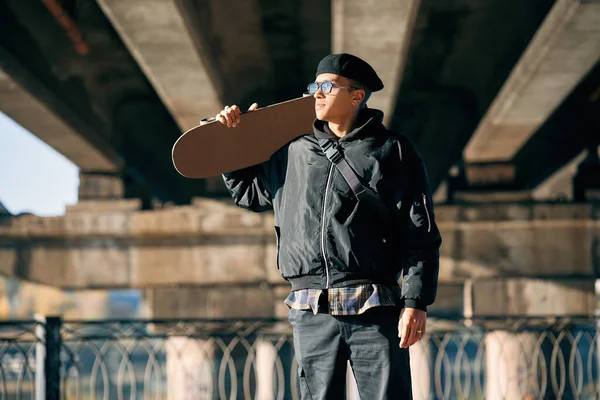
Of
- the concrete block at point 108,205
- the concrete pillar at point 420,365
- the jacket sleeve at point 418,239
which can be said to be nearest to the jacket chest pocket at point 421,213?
the jacket sleeve at point 418,239

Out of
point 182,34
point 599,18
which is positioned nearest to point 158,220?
point 182,34

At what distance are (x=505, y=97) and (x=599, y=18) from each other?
2.44m

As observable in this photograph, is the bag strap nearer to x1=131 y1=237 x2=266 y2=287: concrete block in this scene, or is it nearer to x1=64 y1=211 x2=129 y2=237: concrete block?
x1=131 y1=237 x2=266 y2=287: concrete block

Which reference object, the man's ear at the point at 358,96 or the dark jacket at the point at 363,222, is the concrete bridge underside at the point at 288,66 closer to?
the man's ear at the point at 358,96

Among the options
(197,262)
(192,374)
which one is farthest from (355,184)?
(192,374)

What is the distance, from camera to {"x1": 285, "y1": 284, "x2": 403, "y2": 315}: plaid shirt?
10.4 feet

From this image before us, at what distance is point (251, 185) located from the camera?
3.64 m

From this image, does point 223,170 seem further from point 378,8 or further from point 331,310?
point 378,8

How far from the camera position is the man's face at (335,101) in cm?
331

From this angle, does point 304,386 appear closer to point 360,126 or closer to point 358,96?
point 360,126

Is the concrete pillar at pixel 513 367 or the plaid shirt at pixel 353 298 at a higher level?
the plaid shirt at pixel 353 298

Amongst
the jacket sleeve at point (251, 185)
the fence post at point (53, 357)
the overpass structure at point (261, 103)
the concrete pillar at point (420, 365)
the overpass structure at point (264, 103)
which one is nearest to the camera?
the jacket sleeve at point (251, 185)

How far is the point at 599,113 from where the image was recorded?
12.1 m

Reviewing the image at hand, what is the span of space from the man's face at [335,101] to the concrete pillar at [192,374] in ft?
30.2
